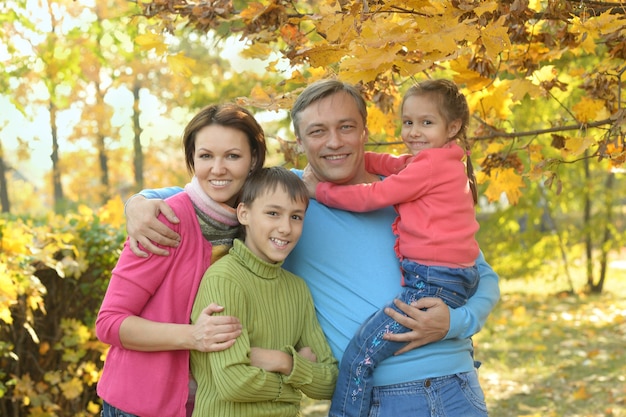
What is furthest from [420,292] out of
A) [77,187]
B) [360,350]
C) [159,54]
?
[77,187]

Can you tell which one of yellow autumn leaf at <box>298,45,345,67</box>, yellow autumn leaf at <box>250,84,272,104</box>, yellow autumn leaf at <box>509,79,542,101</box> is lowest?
yellow autumn leaf at <box>298,45,345,67</box>

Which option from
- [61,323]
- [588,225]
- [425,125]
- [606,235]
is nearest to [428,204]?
[425,125]

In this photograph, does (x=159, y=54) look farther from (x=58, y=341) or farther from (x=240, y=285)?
(x=58, y=341)

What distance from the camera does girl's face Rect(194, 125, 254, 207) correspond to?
253 centimetres

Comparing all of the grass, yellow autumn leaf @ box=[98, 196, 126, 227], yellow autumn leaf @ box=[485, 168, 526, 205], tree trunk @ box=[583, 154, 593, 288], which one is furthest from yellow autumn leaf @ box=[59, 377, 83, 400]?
tree trunk @ box=[583, 154, 593, 288]

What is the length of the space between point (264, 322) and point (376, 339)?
1.26 ft

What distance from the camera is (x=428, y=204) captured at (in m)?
2.70

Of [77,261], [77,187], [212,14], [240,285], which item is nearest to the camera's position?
[240,285]

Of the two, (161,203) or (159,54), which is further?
(159,54)

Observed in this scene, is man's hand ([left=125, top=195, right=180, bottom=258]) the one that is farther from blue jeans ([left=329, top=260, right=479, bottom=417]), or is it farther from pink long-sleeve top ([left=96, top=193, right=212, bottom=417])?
blue jeans ([left=329, top=260, right=479, bottom=417])

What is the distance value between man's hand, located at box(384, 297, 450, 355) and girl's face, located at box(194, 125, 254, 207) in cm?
69

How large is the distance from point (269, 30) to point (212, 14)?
0.23 meters

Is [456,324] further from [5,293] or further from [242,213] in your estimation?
[5,293]

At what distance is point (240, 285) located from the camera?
96.1 inches
